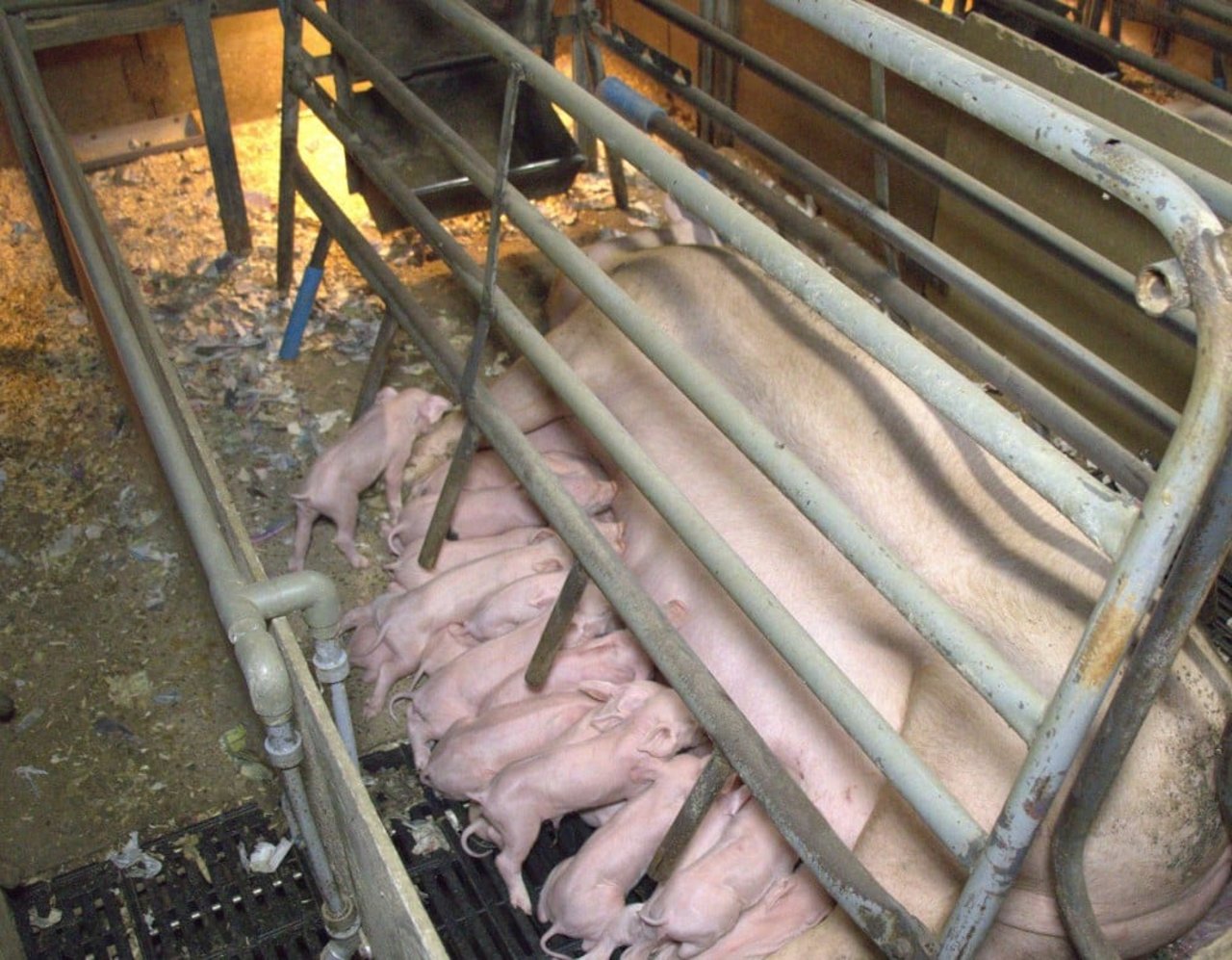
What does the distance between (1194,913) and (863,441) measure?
973 millimetres

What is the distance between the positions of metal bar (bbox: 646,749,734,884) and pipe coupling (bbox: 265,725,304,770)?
0.66 meters

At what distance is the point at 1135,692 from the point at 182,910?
178 cm

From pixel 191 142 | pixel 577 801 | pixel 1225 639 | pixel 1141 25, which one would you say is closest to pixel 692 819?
pixel 577 801

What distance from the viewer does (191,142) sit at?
4730 millimetres

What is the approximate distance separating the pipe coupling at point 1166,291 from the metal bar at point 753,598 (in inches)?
18.0

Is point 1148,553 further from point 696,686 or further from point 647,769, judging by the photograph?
point 647,769

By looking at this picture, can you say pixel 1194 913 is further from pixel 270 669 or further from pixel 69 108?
pixel 69 108

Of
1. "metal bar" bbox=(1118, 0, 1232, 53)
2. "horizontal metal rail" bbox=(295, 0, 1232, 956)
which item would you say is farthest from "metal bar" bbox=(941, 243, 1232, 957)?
"metal bar" bbox=(1118, 0, 1232, 53)

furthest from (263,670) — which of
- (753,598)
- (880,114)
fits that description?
(880,114)

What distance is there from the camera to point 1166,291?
1.07 metres

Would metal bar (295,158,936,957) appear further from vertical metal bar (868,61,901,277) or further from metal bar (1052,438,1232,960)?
vertical metal bar (868,61,901,277)

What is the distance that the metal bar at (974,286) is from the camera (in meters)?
2.02

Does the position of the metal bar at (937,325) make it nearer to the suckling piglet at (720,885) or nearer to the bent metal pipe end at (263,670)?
the suckling piglet at (720,885)

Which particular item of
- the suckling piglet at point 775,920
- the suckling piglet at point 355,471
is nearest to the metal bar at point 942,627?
the suckling piglet at point 775,920
